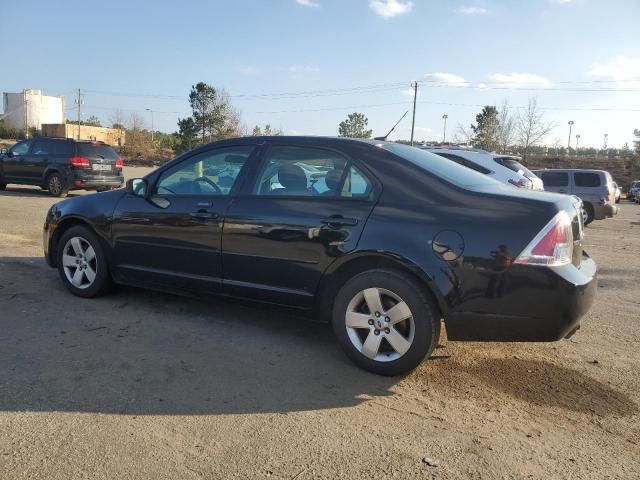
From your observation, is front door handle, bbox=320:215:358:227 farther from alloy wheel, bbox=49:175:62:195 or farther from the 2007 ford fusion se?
alloy wheel, bbox=49:175:62:195

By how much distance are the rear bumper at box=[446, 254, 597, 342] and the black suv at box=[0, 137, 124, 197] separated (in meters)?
14.3

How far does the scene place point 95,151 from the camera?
15.7m

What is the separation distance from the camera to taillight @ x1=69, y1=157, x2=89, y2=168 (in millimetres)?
15291

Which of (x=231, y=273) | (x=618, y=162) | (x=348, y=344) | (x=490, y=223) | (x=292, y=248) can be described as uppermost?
(x=618, y=162)

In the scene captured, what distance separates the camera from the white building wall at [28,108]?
8938 centimetres

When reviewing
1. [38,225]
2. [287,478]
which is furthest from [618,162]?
[287,478]

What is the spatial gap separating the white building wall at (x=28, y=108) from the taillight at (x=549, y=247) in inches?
3909

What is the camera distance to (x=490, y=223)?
342cm

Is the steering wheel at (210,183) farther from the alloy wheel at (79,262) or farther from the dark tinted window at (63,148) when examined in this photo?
the dark tinted window at (63,148)

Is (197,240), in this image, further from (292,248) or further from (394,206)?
(394,206)

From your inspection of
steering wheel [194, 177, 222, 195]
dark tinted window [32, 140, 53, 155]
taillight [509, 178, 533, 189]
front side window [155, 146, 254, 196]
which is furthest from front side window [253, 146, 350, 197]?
dark tinted window [32, 140, 53, 155]

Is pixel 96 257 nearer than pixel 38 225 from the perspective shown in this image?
Yes

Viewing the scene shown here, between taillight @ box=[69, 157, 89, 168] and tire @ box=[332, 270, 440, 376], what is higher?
taillight @ box=[69, 157, 89, 168]

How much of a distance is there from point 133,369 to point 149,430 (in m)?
0.84
